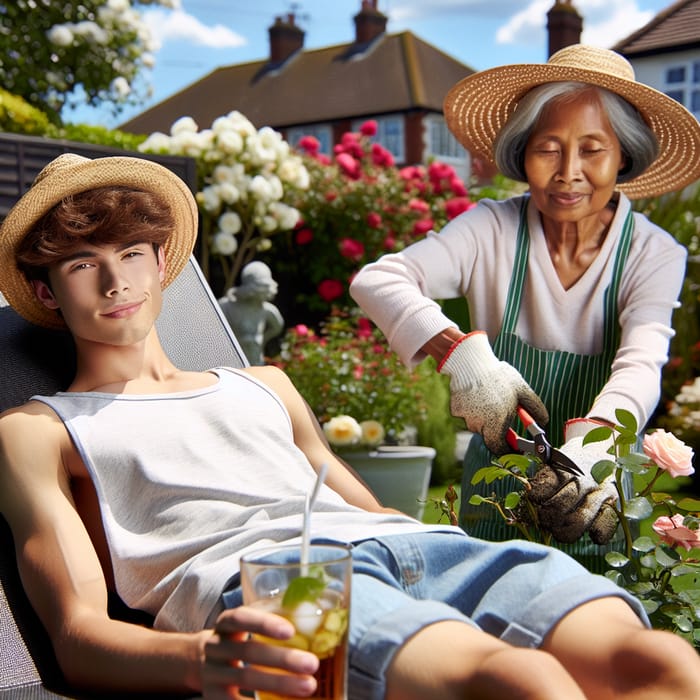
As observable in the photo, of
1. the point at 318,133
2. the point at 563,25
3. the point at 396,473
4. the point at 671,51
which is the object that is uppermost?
the point at 563,25

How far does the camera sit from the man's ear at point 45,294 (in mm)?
2195

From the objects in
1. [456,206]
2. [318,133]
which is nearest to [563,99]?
[456,206]

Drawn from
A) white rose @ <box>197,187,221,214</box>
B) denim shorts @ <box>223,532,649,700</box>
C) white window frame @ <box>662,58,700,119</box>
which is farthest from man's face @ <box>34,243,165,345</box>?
white window frame @ <box>662,58,700,119</box>

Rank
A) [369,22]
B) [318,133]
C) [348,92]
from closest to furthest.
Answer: [348,92] → [318,133] → [369,22]

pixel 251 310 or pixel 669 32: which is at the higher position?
pixel 669 32

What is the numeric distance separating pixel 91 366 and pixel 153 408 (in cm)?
20

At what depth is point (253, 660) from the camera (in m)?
1.29

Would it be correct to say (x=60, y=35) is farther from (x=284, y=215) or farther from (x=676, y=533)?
(x=676, y=533)

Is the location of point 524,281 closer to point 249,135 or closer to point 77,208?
point 77,208

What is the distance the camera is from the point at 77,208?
2.14m

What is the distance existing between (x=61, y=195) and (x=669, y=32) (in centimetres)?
2034

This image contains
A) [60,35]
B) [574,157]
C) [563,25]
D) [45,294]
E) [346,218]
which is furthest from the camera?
[563,25]

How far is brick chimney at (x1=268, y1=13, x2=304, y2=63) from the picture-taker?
31641 millimetres

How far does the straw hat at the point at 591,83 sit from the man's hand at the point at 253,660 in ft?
5.72
